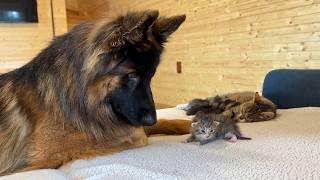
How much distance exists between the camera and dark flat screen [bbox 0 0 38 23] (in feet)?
13.6

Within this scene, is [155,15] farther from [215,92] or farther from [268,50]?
[215,92]

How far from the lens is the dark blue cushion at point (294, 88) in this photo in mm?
2064

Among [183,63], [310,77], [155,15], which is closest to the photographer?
[155,15]

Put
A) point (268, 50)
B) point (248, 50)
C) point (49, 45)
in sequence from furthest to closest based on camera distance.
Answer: point (248, 50) → point (268, 50) → point (49, 45)

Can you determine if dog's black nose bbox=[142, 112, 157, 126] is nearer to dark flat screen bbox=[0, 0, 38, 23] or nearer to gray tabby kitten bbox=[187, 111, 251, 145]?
gray tabby kitten bbox=[187, 111, 251, 145]

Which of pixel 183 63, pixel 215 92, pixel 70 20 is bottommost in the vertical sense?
pixel 215 92

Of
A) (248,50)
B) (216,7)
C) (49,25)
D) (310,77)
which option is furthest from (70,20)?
(310,77)

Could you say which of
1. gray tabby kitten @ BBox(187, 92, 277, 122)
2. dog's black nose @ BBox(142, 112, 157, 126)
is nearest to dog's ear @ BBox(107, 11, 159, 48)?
dog's black nose @ BBox(142, 112, 157, 126)

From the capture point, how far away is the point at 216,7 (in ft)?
11.4

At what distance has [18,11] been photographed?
4223 millimetres

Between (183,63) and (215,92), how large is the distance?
780 mm

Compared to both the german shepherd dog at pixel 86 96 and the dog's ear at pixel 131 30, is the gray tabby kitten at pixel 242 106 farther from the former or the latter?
the dog's ear at pixel 131 30

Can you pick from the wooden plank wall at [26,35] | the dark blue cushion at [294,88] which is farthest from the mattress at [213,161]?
the wooden plank wall at [26,35]

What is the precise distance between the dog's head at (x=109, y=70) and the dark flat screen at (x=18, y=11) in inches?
130
